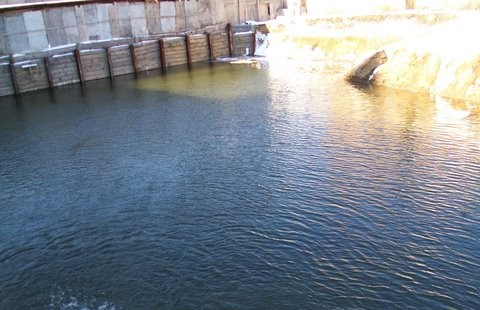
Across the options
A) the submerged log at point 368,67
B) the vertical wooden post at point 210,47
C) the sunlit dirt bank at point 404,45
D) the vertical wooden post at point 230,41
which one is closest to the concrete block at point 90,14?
the vertical wooden post at point 210,47

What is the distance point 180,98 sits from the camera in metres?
40.8

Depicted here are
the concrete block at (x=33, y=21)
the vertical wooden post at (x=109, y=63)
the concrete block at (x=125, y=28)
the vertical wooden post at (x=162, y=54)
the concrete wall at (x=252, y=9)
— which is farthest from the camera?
the concrete wall at (x=252, y=9)

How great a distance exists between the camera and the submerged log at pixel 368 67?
4134 centimetres

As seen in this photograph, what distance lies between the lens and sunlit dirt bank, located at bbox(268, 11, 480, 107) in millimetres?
34719

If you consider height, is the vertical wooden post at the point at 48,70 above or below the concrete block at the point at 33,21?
below

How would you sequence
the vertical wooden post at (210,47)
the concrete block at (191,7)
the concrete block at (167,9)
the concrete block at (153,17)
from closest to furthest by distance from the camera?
the concrete block at (153,17) → the concrete block at (167,9) → the concrete block at (191,7) → the vertical wooden post at (210,47)

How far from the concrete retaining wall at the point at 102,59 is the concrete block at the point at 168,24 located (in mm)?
1214

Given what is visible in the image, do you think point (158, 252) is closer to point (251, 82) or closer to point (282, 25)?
point (251, 82)

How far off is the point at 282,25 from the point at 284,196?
1712 inches

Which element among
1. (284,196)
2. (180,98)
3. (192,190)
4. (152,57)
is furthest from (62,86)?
(284,196)

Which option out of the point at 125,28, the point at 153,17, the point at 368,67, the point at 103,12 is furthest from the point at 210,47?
Answer: the point at 368,67

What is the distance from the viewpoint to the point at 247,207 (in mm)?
20062

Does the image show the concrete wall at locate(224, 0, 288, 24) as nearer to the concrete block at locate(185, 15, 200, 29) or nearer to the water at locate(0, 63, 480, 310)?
the concrete block at locate(185, 15, 200, 29)

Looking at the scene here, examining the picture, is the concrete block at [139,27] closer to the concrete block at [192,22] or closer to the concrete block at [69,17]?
the concrete block at [192,22]
